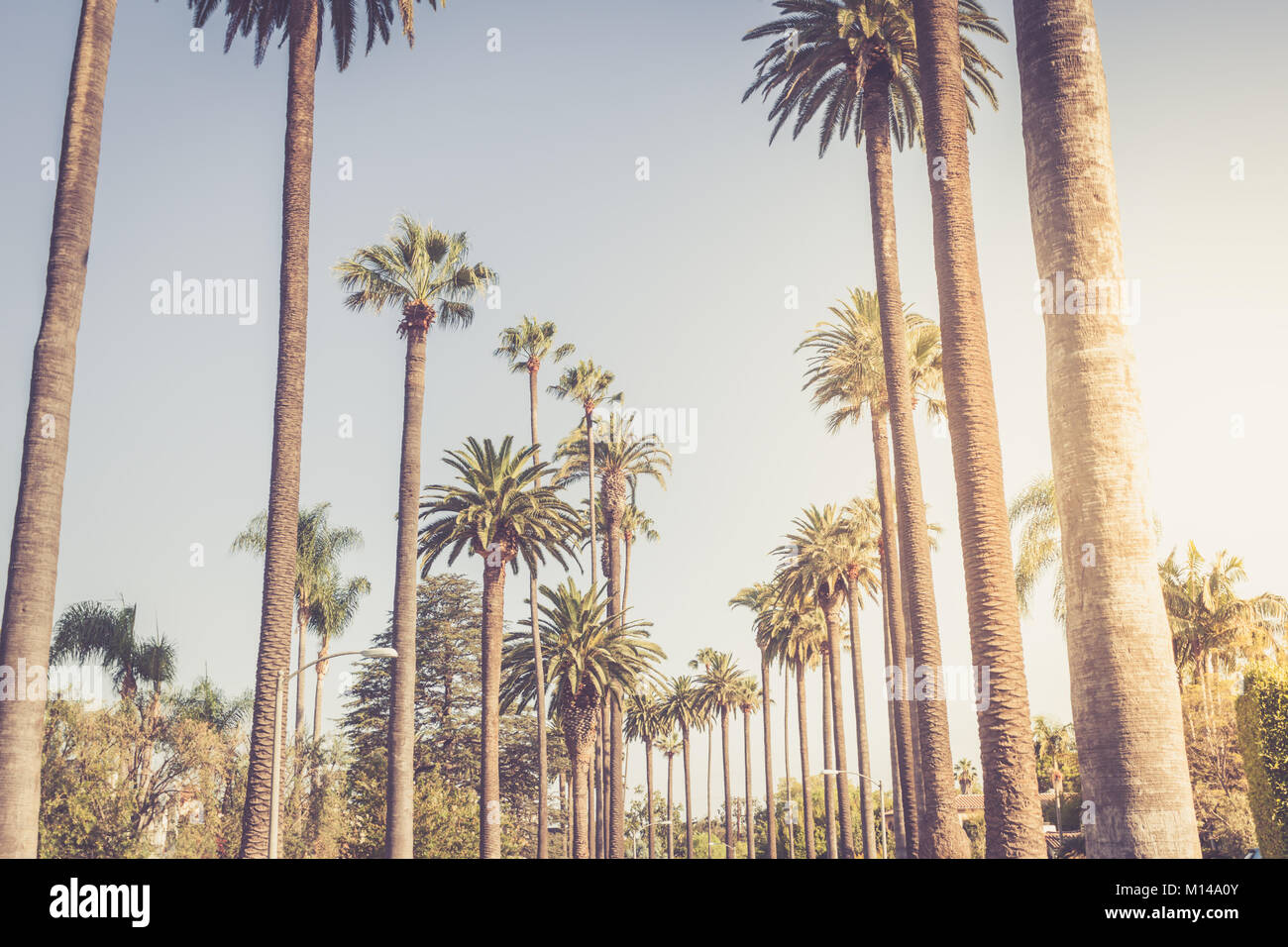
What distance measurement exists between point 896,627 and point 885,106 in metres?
17.6

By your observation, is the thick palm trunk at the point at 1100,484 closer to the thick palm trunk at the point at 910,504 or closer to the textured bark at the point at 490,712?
the thick palm trunk at the point at 910,504

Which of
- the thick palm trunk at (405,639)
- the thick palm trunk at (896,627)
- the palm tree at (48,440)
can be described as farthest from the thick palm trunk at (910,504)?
the palm tree at (48,440)

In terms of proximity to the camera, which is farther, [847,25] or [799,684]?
[799,684]

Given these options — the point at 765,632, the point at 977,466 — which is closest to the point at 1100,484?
the point at 977,466

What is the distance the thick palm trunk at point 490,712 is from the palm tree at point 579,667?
27.8 feet

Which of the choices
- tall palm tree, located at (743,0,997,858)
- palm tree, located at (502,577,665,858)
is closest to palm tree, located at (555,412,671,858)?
palm tree, located at (502,577,665,858)

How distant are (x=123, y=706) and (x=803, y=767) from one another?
147ft

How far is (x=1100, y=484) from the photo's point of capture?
8.38m

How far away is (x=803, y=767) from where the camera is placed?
7188 centimetres

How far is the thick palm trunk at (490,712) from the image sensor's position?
40.8 meters

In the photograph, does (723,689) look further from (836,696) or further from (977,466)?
(977,466)

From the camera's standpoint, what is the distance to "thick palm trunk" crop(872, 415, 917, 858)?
3550 cm
